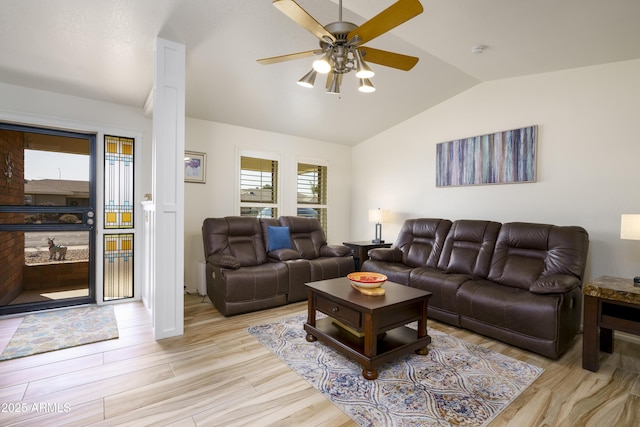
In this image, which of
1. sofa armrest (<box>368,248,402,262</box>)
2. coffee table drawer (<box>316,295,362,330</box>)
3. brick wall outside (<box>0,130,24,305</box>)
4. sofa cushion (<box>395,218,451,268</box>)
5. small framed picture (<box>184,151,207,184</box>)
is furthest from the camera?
small framed picture (<box>184,151,207,184</box>)

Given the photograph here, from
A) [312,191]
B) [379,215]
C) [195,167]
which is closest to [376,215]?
[379,215]

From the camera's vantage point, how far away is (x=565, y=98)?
334cm

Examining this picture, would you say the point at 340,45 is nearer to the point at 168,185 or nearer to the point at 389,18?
the point at 389,18

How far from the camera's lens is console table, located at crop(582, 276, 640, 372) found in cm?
225

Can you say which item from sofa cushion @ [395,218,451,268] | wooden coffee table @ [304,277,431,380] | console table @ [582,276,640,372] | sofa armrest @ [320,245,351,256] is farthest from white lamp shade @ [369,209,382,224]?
console table @ [582,276,640,372]

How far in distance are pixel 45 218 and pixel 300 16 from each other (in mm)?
3797

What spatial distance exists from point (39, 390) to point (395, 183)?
15.7 feet

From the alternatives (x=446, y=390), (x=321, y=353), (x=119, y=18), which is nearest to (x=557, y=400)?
(x=446, y=390)

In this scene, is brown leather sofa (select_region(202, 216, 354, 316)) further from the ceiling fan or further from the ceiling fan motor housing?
the ceiling fan motor housing

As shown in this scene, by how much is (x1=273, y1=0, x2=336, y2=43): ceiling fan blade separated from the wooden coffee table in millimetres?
1883

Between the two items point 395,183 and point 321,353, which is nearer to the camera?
point 321,353

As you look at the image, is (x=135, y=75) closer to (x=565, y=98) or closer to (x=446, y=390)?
(x=446, y=390)

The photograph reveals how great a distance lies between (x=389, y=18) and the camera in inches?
69.1

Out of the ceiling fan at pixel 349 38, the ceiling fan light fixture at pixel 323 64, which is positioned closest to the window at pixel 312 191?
the ceiling fan at pixel 349 38
